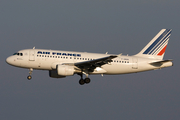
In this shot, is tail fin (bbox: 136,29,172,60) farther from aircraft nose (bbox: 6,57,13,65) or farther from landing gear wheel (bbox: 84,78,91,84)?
aircraft nose (bbox: 6,57,13,65)

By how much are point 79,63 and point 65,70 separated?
224 cm

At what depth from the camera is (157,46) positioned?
58.8 m

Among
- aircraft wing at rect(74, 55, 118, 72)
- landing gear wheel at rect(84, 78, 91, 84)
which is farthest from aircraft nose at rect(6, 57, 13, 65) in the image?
landing gear wheel at rect(84, 78, 91, 84)

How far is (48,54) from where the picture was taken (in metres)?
52.2

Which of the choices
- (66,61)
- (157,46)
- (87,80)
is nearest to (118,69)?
(87,80)

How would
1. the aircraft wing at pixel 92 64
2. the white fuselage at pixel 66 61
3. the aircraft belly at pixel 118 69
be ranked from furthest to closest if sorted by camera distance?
the aircraft belly at pixel 118 69
the white fuselage at pixel 66 61
the aircraft wing at pixel 92 64

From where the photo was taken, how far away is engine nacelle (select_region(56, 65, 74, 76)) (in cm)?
5050

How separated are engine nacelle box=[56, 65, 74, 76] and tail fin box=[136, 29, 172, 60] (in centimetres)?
1295

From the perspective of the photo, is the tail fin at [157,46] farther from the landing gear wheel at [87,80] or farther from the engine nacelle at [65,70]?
the engine nacelle at [65,70]

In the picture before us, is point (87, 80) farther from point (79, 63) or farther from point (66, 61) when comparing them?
point (66, 61)

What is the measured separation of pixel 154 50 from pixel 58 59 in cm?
1654

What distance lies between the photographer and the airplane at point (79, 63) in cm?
5134

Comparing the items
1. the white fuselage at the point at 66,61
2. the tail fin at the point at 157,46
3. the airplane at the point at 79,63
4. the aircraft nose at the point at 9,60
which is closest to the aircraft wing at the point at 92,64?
the airplane at the point at 79,63

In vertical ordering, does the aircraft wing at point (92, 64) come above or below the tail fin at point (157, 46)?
below
